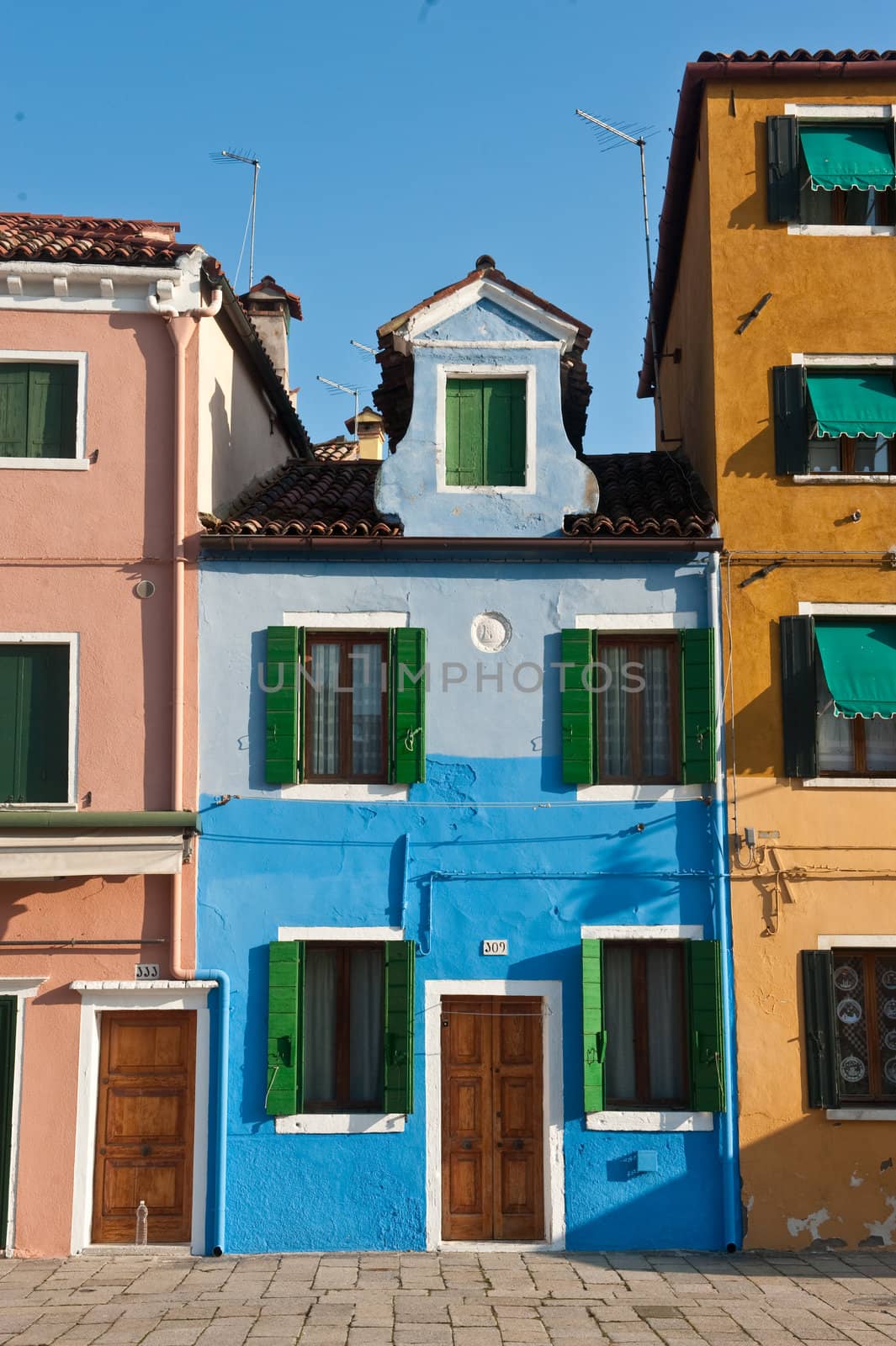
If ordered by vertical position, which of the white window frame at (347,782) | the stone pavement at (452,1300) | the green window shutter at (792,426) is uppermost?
the green window shutter at (792,426)

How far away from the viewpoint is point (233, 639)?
527 inches

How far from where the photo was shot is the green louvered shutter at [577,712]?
13.1m

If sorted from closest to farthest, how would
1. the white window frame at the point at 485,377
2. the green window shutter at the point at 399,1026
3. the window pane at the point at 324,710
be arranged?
the green window shutter at the point at 399,1026
the window pane at the point at 324,710
the white window frame at the point at 485,377

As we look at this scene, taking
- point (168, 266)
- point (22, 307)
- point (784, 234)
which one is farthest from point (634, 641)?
point (22, 307)

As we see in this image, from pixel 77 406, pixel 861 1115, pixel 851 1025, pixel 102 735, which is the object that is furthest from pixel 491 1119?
pixel 77 406

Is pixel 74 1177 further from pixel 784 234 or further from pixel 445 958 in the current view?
pixel 784 234

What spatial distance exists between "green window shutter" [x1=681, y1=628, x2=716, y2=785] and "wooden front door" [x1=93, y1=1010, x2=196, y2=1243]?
5604 mm

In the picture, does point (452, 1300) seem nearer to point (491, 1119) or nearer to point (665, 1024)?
point (491, 1119)

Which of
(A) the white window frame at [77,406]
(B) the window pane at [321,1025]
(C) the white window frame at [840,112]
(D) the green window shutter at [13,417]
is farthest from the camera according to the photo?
(C) the white window frame at [840,112]

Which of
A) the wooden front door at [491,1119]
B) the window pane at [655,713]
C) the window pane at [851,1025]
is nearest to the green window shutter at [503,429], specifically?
the window pane at [655,713]

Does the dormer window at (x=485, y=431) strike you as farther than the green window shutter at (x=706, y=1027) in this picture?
Yes

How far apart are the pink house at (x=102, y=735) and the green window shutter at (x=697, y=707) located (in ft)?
16.3

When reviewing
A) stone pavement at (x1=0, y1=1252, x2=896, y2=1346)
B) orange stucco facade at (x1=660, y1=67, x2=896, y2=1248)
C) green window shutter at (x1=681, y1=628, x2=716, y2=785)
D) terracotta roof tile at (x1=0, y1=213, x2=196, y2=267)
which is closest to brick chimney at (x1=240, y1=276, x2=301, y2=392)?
terracotta roof tile at (x1=0, y1=213, x2=196, y2=267)

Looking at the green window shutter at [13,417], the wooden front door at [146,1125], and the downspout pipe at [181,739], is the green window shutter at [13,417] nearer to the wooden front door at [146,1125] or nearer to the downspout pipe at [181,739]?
the downspout pipe at [181,739]
